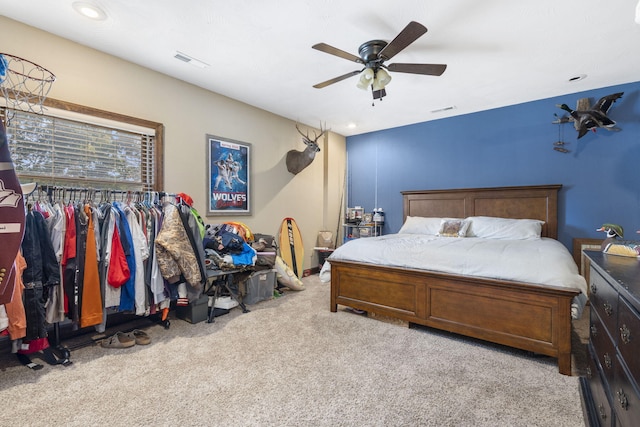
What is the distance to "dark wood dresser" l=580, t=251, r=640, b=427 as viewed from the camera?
3.15 ft

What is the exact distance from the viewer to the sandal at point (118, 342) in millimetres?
2404

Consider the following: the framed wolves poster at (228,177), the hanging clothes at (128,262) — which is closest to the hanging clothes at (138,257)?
the hanging clothes at (128,262)

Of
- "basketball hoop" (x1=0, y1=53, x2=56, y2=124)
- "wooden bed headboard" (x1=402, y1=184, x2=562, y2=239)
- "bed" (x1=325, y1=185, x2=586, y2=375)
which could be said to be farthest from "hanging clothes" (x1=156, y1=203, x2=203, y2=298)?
"wooden bed headboard" (x1=402, y1=184, x2=562, y2=239)

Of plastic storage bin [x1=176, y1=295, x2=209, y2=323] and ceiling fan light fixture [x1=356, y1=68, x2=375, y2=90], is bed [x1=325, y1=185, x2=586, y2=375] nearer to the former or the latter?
plastic storage bin [x1=176, y1=295, x2=209, y2=323]

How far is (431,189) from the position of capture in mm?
4984

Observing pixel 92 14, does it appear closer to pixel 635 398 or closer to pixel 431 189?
pixel 635 398

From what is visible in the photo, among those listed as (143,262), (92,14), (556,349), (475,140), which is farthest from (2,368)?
(475,140)

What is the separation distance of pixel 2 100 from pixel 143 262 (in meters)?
1.65

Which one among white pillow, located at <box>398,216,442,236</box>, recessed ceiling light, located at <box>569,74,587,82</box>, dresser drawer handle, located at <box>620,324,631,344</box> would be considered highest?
recessed ceiling light, located at <box>569,74,587,82</box>

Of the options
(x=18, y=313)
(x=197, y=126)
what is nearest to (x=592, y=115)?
(x=197, y=126)

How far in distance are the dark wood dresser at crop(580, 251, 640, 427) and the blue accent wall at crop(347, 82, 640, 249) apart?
2.76 m

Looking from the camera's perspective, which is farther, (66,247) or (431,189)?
(431,189)

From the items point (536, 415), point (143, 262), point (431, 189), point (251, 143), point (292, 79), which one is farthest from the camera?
point (431, 189)

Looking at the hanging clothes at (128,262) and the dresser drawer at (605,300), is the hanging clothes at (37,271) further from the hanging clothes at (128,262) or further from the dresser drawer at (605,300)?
the dresser drawer at (605,300)
